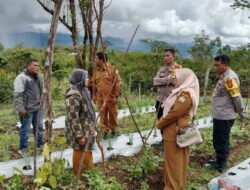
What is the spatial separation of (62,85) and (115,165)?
1057 cm

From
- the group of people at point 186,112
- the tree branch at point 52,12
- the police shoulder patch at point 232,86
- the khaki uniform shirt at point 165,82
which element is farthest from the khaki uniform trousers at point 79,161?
the tree branch at point 52,12

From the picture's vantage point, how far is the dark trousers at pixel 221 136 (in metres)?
5.40

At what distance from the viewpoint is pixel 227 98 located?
5.29 metres

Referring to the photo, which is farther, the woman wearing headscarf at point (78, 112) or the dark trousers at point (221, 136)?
the dark trousers at point (221, 136)

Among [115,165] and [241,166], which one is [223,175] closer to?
[241,166]

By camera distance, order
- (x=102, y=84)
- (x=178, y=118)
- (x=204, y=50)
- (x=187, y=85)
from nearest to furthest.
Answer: (x=187, y=85) → (x=178, y=118) → (x=102, y=84) → (x=204, y=50)

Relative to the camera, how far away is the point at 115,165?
18.2 feet

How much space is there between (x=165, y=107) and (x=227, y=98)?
4.50ft

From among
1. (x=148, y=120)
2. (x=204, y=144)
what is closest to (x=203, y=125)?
(x=148, y=120)

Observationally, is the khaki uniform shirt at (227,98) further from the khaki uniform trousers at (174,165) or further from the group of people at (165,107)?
the khaki uniform trousers at (174,165)

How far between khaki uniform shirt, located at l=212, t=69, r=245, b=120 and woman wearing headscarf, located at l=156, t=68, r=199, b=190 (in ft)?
3.72

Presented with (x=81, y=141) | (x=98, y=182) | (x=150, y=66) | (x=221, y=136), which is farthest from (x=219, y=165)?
(x=150, y=66)

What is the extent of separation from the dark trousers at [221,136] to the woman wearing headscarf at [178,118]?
47.5 inches

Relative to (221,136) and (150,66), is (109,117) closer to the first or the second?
(221,136)
